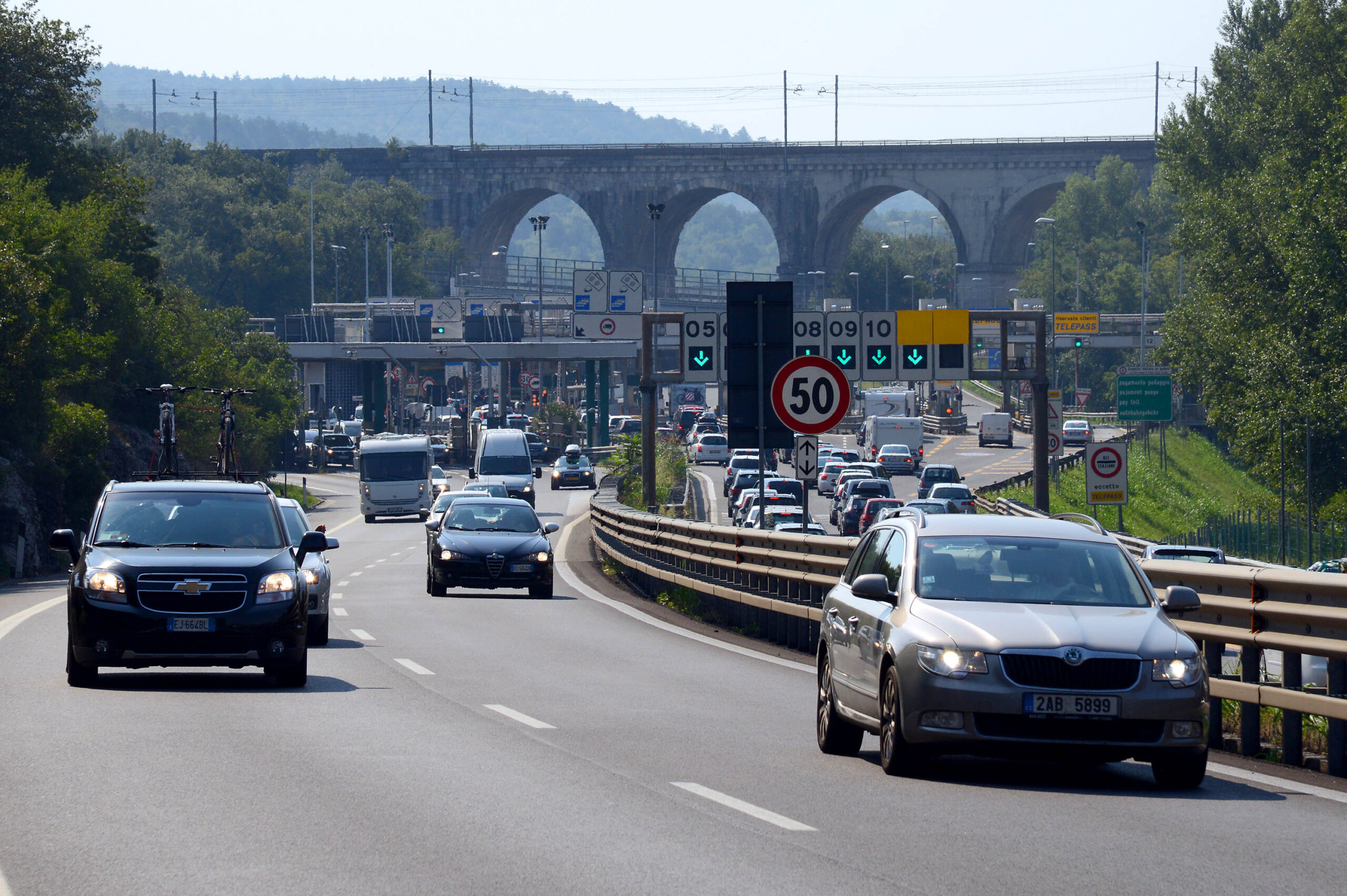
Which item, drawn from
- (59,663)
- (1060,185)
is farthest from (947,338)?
(1060,185)

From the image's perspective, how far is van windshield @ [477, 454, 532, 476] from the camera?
59.5 m

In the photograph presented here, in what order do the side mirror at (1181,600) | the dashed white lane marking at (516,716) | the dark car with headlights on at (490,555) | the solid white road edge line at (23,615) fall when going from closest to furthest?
1. the side mirror at (1181,600)
2. the dashed white lane marking at (516,716)
3. the solid white road edge line at (23,615)
4. the dark car with headlights on at (490,555)

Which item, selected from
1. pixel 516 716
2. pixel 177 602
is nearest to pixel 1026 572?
pixel 516 716

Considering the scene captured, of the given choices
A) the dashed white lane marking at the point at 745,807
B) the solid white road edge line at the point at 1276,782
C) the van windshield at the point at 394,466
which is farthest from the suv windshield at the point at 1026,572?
the van windshield at the point at 394,466

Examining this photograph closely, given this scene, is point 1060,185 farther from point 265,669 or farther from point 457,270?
point 265,669

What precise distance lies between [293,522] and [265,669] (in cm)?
347

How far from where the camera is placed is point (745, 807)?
28.4 feet

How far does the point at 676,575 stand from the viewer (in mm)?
23500

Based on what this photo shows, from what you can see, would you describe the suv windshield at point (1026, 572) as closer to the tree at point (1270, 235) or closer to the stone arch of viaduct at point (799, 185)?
the tree at point (1270, 235)

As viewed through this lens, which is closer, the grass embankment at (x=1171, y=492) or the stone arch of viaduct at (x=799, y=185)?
the grass embankment at (x=1171, y=492)

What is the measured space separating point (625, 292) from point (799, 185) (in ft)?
215

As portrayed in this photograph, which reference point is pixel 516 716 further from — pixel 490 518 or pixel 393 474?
pixel 393 474

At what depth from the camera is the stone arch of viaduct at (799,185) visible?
5128 inches

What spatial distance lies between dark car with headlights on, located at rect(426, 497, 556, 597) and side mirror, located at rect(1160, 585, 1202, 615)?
1644 centimetres
